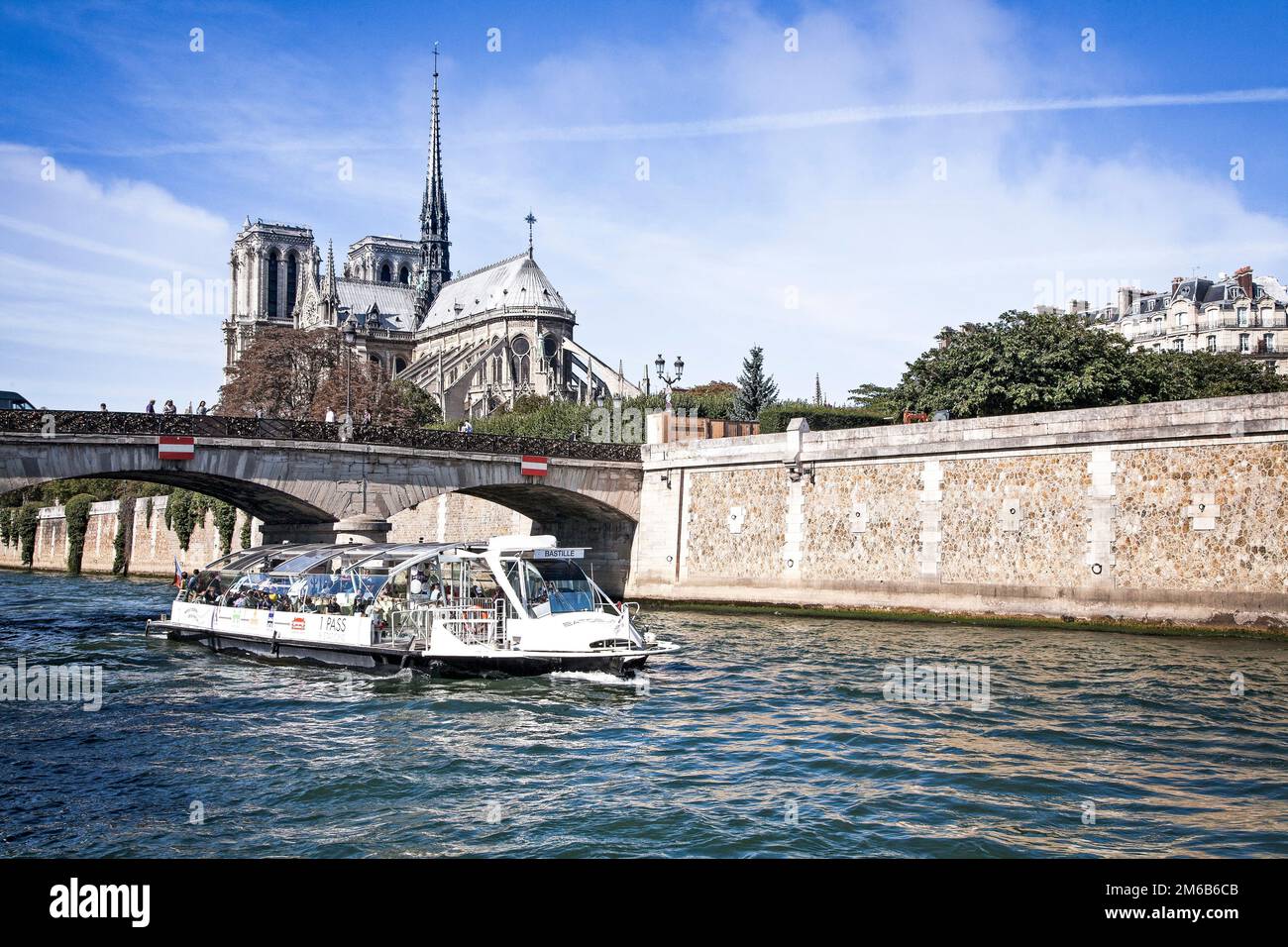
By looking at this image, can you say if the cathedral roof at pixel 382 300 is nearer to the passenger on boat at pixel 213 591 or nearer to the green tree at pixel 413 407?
the green tree at pixel 413 407

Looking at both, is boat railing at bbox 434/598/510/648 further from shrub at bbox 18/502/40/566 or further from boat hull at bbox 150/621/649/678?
shrub at bbox 18/502/40/566

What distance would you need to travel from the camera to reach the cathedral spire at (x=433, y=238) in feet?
513

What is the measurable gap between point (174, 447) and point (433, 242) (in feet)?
438

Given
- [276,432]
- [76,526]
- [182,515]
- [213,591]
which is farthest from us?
[76,526]

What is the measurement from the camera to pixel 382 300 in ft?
525

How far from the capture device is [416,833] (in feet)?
41.1

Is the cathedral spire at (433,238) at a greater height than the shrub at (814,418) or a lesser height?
greater

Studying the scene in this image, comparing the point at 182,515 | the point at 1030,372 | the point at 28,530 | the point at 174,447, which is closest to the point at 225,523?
the point at 182,515

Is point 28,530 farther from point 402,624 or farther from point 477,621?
point 477,621

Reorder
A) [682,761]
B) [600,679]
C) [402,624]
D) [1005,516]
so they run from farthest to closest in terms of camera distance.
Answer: [1005,516], [402,624], [600,679], [682,761]

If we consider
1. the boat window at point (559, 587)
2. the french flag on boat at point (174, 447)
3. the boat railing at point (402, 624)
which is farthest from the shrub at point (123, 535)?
the boat window at point (559, 587)

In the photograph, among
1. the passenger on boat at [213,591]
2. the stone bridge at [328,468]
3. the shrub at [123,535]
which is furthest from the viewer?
the shrub at [123,535]

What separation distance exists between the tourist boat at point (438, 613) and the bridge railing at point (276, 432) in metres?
6.34

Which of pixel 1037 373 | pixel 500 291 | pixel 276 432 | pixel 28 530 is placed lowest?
pixel 28 530
